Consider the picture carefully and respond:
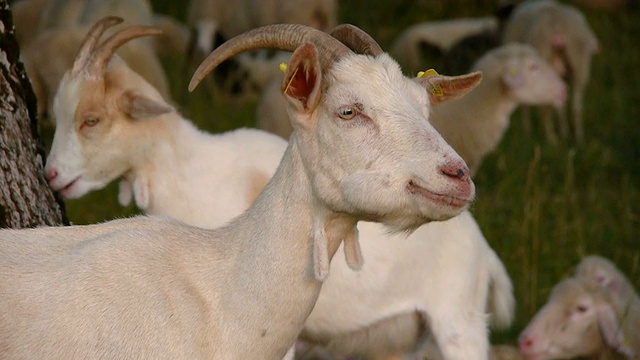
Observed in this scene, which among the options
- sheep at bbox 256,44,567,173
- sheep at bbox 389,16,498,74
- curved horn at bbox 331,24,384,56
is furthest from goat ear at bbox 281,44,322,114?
sheep at bbox 389,16,498,74

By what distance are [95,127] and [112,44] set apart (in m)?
0.37

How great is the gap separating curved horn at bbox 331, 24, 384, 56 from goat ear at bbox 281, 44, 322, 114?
0.34 metres

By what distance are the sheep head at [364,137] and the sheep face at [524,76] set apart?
6060 mm

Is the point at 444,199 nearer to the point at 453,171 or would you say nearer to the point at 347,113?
the point at 453,171

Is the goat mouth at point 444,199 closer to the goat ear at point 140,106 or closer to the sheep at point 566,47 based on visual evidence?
the goat ear at point 140,106

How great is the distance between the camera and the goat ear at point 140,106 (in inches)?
215

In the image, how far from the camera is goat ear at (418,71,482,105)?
4223 millimetres

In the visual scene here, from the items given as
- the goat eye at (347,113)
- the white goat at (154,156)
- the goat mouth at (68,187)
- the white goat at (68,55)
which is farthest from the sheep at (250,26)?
the goat eye at (347,113)

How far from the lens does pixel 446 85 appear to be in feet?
14.0

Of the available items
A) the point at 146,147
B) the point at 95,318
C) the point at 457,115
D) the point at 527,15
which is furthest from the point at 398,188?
the point at 527,15

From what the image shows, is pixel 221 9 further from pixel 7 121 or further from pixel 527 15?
pixel 7 121

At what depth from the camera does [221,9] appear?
15.6m

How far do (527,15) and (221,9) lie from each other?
3.93 metres

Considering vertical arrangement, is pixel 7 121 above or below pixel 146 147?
above
